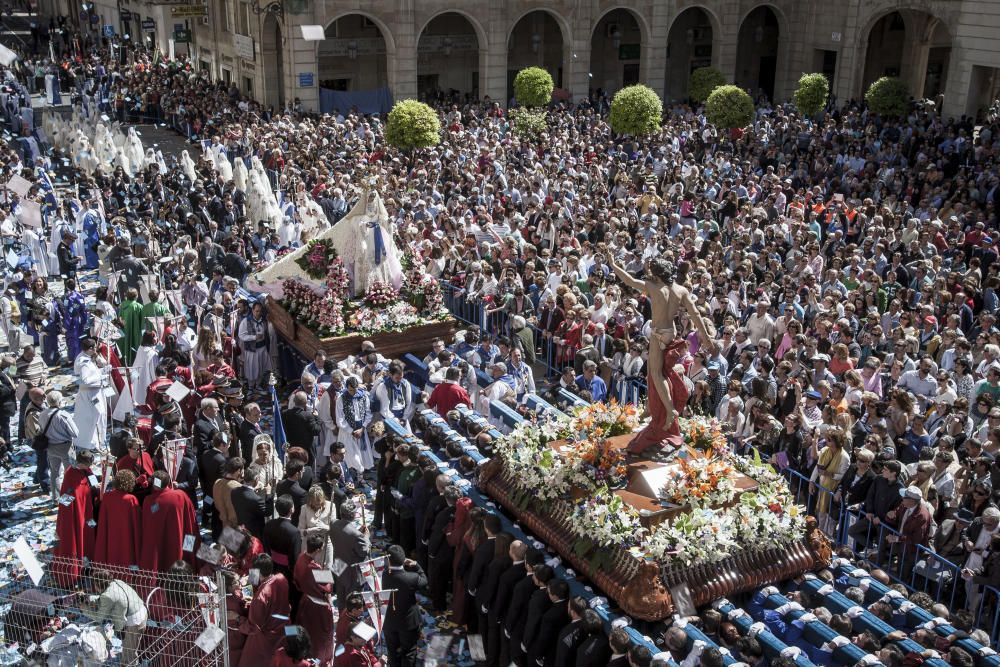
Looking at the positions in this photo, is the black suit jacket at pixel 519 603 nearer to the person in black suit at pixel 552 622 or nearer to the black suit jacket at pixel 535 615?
the black suit jacket at pixel 535 615

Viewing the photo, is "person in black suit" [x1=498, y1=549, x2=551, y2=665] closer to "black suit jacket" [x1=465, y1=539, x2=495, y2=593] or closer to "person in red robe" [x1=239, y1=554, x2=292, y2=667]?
"black suit jacket" [x1=465, y1=539, x2=495, y2=593]

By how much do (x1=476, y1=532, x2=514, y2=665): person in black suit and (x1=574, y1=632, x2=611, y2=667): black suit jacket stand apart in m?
1.20

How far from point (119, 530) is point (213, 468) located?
4.43 feet

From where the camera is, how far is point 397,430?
1198cm

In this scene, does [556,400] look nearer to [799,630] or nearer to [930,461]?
[930,461]

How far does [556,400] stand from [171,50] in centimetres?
3823

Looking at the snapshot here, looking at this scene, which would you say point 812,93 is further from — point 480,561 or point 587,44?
point 480,561

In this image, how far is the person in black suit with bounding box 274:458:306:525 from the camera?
33.2 ft

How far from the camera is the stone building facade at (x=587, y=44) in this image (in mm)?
35125

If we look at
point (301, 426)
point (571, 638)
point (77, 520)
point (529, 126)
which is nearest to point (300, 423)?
point (301, 426)

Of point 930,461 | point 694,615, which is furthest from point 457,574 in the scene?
point 930,461

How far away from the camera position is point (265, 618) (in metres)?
8.41

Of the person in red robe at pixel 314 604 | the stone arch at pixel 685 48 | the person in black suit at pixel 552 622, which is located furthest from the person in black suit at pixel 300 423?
the stone arch at pixel 685 48

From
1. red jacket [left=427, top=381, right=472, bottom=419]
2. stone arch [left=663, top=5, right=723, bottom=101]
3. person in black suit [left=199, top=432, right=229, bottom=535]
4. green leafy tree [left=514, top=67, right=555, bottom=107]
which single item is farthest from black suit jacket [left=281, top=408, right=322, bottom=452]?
stone arch [left=663, top=5, right=723, bottom=101]
